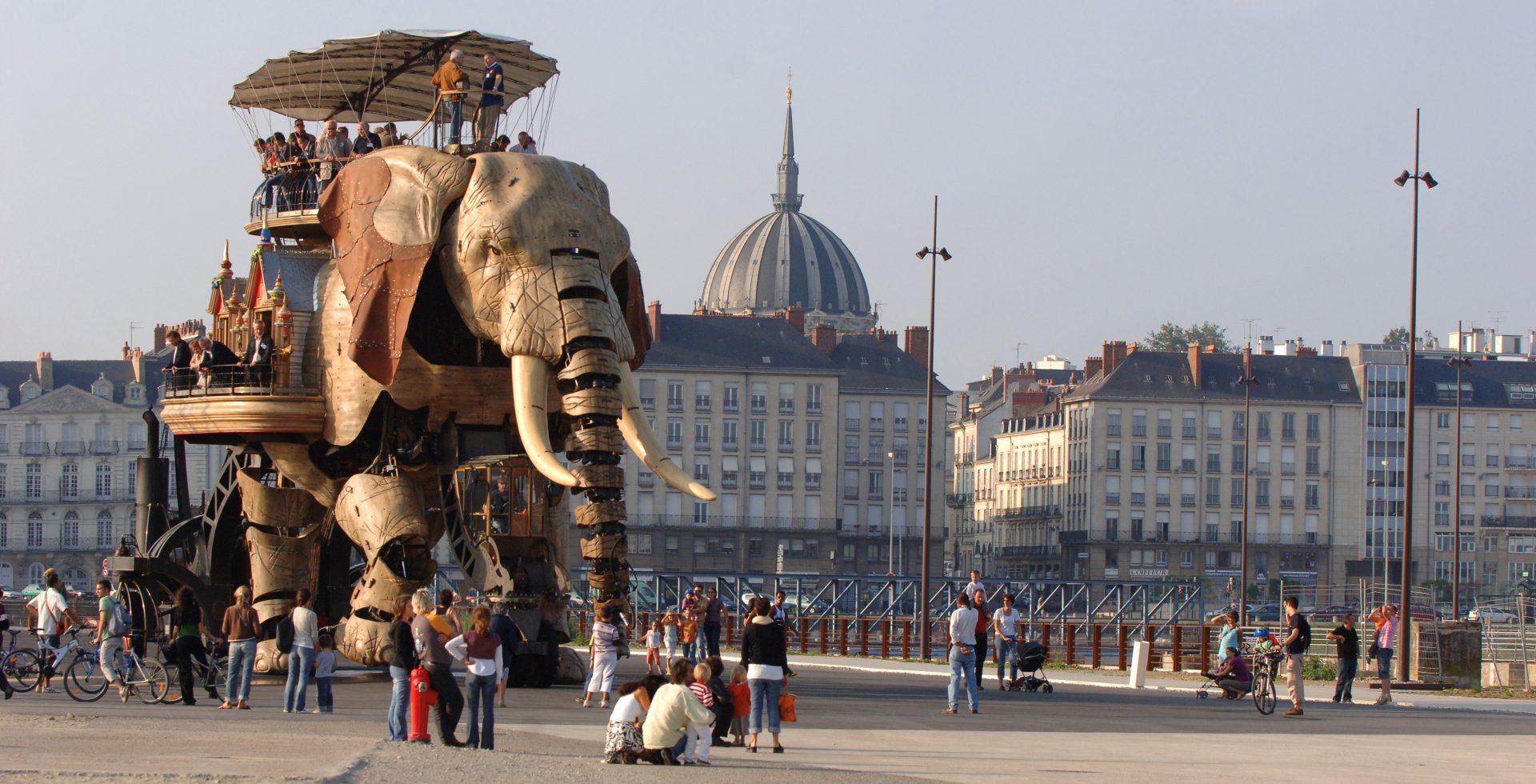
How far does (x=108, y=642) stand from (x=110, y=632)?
116 millimetres

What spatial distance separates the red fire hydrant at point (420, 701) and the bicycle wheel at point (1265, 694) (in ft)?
38.0

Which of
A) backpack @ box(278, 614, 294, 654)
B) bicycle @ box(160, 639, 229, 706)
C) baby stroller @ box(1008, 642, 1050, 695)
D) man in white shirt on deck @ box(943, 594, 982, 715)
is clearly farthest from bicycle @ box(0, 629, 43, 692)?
baby stroller @ box(1008, 642, 1050, 695)

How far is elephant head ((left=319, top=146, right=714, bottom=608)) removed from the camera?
82.0 feet

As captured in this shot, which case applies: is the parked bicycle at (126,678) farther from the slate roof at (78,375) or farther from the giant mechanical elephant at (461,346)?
the slate roof at (78,375)

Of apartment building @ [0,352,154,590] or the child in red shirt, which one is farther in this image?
Answer: apartment building @ [0,352,154,590]

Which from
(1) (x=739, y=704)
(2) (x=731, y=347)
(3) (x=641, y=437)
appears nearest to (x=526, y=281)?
(3) (x=641, y=437)

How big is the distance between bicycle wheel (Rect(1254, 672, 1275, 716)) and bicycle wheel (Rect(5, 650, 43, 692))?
45.1 ft

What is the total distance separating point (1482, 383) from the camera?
405 feet

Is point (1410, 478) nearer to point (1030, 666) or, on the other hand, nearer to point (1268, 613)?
point (1030, 666)

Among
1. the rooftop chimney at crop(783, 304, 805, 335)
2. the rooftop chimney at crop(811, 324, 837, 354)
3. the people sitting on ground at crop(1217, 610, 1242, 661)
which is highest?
the rooftop chimney at crop(783, 304, 805, 335)

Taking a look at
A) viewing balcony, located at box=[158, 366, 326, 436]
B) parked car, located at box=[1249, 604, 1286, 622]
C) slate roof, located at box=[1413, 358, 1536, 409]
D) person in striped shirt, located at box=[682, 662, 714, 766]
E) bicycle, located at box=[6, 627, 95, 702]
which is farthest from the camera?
slate roof, located at box=[1413, 358, 1536, 409]

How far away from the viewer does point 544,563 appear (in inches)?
1128

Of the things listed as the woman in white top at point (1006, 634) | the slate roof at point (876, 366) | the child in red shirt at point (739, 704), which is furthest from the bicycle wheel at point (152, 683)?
the slate roof at point (876, 366)

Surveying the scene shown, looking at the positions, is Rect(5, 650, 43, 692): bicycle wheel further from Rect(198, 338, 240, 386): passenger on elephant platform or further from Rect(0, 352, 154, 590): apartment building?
Rect(0, 352, 154, 590): apartment building
